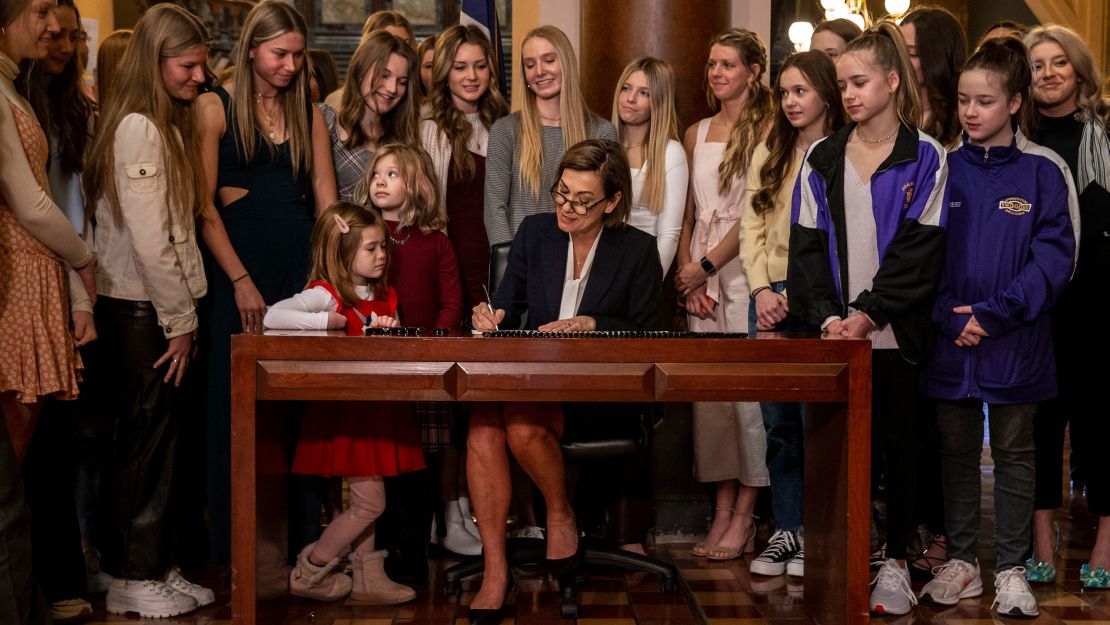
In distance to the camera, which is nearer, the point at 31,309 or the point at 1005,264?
the point at 31,309

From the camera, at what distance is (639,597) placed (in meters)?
3.58

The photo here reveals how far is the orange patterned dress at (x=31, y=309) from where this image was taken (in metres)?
3.08

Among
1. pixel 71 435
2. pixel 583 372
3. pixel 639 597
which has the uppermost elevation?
pixel 583 372

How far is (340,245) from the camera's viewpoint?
349 centimetres

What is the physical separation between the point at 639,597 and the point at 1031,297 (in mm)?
1426

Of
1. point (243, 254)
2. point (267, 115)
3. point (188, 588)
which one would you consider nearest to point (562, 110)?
point (267, 115)

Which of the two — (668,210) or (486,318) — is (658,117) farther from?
(486,318)

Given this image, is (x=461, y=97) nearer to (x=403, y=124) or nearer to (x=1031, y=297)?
(x=403, y=124)

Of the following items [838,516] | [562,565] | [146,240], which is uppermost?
[146,240]

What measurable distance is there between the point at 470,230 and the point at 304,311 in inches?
36.4

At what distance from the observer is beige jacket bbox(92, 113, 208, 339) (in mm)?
3377

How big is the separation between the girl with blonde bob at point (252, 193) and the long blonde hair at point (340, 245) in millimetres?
342

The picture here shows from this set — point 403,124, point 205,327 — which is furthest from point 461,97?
point 205,327

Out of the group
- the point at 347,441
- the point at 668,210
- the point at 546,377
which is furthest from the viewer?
the point at 668,210
